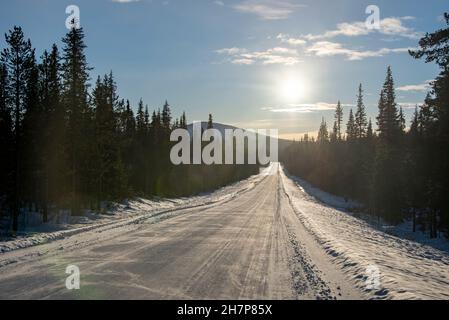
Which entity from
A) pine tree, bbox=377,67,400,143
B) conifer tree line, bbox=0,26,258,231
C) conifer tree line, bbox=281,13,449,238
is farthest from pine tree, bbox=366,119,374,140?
conifer tree line, bbox=0,26,258,231

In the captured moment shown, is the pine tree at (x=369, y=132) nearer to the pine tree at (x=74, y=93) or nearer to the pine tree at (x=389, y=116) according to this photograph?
the pine tree at (x=389, y=116)

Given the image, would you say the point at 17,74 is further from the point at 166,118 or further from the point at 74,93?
the point at 166,118

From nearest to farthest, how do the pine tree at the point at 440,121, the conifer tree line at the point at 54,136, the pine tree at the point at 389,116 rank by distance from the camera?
the pine tree at the point at 440,121 → the conifer tree line at the point at 54,136 → the pine tree at the point at 389,116

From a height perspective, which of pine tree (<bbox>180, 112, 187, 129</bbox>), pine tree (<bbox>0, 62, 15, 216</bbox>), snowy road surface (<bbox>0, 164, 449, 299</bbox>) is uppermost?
pine tree (<bbox>180, 112, 187, 129</bbox>)

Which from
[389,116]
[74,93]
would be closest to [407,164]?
[389,116]

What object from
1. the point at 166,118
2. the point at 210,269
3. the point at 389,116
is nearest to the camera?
the point at 210,269

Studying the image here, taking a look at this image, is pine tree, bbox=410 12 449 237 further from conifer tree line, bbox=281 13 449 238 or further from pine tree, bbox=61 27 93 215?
pine tree, bbox=61 27 93 215

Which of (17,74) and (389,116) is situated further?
(389,116)

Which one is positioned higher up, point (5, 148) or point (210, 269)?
point (5, 148)

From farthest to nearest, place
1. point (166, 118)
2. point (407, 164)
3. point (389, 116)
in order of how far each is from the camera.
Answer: point (166, 118), point (389, 116), point (407, 164)

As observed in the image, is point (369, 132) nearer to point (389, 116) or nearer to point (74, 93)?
point (389, 116)

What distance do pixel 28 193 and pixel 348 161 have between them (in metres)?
62.6

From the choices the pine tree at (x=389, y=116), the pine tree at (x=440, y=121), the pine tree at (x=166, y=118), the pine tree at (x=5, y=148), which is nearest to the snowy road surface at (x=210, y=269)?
the pine tree at (x=440, y=121)
